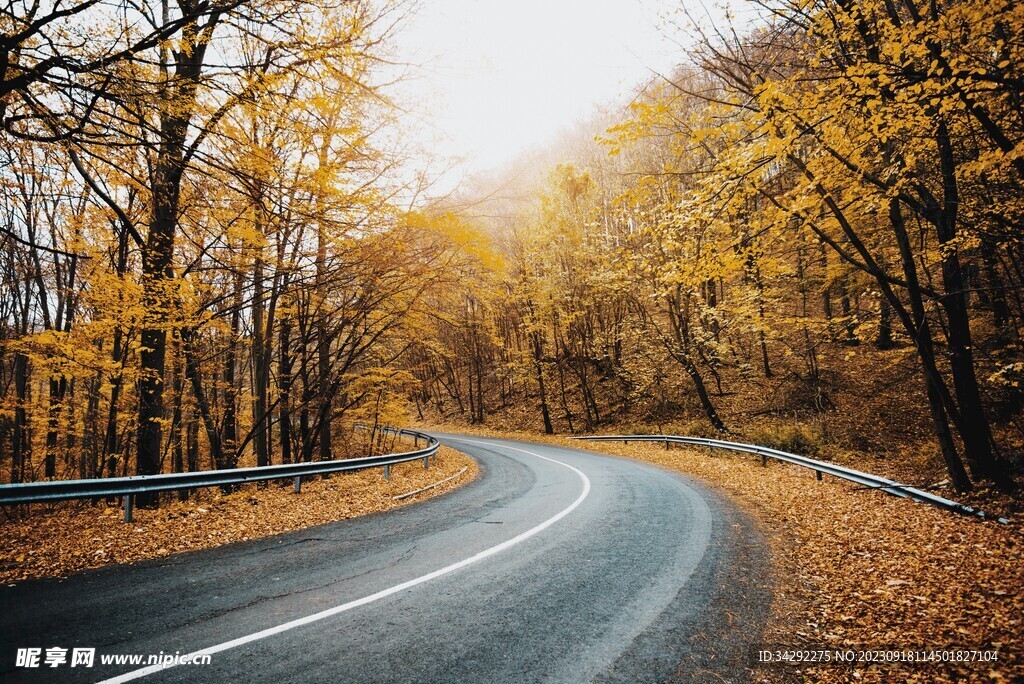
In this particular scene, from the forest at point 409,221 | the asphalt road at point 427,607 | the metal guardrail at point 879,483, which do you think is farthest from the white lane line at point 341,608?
the metal guardrail at point 879,483

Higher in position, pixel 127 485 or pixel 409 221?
pixel 409 221

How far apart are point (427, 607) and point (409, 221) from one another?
7.45m

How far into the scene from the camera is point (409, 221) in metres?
9.20

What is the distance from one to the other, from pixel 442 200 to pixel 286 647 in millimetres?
8820

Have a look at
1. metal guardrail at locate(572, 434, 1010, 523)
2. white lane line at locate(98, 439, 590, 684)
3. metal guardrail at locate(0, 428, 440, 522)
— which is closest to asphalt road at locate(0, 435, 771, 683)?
white lane line at locate(98, 439, 590, 684)

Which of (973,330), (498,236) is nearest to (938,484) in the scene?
(973,330)

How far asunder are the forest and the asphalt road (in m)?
3.48

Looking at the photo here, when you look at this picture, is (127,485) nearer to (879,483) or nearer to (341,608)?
(341,608)

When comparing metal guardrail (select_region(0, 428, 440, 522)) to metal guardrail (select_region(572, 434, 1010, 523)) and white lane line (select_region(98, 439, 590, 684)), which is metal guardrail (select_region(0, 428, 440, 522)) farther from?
metal guardrail (select_region(572, 434, 1010, 523))

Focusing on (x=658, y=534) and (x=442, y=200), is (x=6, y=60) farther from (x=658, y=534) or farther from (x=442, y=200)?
(x=658, y=534)

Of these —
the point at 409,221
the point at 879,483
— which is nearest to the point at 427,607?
the point at 409,221

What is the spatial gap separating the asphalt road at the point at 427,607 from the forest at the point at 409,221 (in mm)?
3482

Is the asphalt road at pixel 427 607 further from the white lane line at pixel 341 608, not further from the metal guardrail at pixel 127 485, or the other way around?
the metal guardrail at pixel 127 485

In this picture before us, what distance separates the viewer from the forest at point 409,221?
454 centimetres
